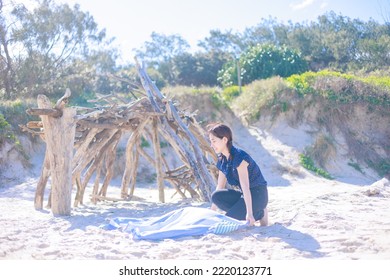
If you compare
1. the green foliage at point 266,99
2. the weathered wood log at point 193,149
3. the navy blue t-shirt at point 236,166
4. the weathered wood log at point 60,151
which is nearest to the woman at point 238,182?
the navy blue t-shirt at point 236,166

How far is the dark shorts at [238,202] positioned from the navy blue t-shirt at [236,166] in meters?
0.07

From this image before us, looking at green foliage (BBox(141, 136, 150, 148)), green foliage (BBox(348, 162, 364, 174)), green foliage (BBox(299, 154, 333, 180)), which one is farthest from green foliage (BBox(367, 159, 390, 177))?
green foliage (BBox(141, 136, 150, 148))

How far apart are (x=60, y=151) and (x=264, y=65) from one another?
15456mm

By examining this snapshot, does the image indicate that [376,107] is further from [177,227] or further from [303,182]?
[177,227]

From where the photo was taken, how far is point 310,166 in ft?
42.2

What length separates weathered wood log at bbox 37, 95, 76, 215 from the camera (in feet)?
18.8

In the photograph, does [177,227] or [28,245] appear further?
[177,227]

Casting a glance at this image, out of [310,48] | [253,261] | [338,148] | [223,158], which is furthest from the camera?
[310,48]

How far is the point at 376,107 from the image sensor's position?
14594 millimetres

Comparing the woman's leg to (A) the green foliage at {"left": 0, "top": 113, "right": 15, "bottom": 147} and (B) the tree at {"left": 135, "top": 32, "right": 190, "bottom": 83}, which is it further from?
(B) the tree at {"left": 135, "top": 32, "right": 190, "bottom": 83}

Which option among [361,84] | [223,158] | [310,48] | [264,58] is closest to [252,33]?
[310,48]

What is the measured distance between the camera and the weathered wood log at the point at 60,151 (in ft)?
18.8

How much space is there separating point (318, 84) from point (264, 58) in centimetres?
640

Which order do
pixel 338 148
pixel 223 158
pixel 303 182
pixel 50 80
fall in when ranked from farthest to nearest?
pixel 50 80, pixel 338 148, pixel 303 182, pixel 223 158
